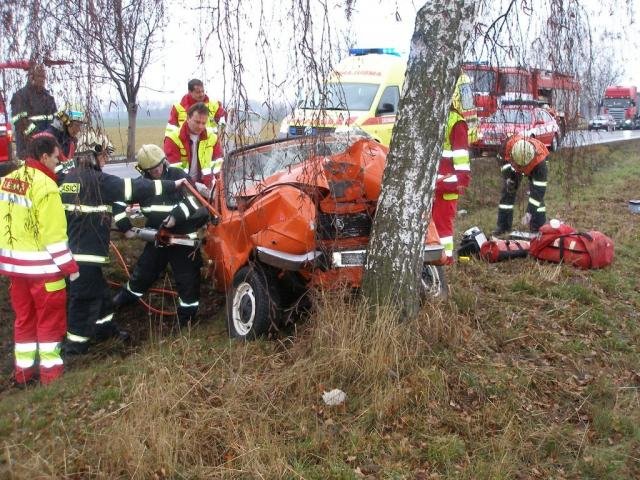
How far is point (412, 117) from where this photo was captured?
14.0ft

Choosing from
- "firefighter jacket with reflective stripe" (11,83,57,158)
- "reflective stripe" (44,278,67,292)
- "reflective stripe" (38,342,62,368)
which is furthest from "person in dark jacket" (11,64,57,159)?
"reflective stripe" (38,342,62,368)

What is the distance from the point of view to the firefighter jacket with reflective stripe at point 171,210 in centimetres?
554

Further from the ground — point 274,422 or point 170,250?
point 170,250

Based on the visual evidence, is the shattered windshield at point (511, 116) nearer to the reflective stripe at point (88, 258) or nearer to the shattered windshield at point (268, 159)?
the shattered windshield at point (268, 159)

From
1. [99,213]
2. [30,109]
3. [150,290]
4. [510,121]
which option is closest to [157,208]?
[99,213]

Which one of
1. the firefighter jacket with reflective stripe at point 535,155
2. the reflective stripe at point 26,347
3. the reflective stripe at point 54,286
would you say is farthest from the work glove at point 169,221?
the firefighter jacket with reflective stripe at point 535,155

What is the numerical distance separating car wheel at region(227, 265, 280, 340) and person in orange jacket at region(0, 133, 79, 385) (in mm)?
1265

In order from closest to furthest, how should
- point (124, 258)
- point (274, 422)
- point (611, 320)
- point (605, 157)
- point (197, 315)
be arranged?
point (274, 422)
point (611, 320)
point (197, 315)
point (124, 258)
point (605, 157)

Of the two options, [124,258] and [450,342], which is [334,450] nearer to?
[450,342]

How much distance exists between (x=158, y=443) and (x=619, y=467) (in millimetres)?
2667

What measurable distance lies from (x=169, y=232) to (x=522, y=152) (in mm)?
4785

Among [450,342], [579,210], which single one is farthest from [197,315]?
[579,210]

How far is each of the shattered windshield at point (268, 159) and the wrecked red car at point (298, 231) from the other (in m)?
0.02

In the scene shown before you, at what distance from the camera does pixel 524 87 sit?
4.93 metres
